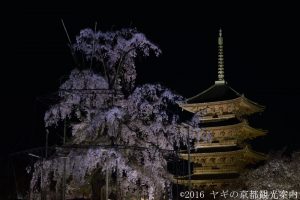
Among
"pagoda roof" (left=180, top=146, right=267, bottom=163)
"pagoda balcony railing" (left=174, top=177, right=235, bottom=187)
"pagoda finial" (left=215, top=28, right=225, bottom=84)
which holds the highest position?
"pagoda finial" (left=215, top=28, right=225, bottom=84)

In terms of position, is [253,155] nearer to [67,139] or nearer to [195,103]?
[195,103]

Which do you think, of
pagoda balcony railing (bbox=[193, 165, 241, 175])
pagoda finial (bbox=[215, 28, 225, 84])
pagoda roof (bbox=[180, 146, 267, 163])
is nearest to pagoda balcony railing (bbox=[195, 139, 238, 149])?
pagoda roof (bbox=[180, 146, 267, 163])

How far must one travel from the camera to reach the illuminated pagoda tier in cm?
3438

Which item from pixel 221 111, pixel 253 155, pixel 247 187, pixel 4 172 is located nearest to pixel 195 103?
pixel 221 111

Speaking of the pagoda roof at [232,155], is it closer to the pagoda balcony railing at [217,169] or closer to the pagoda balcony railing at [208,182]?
the pagoda balcony railing at [217,169]

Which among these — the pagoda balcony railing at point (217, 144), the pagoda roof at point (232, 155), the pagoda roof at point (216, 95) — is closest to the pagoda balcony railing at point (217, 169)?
the pagoda roof at point (232, 155)

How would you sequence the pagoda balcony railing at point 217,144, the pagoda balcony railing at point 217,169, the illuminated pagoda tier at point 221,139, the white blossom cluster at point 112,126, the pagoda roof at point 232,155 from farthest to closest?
the pagoda balcony railing at point 217,144 → the pagoda balcony railing at point 217,169 → the illuminated pagoda tier at point 221,139 → the pagoda roof at point 232,155 → the white blossom cluster at point 112,126

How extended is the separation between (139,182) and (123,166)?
154cm

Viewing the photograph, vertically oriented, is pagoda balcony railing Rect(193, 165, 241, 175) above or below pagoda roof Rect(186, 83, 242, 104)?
below

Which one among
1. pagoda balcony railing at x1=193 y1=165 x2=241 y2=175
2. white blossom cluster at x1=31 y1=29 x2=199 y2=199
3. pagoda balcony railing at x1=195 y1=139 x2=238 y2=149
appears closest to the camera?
white blossom cluster at x1=31 y1=29 x2=199 y2=199

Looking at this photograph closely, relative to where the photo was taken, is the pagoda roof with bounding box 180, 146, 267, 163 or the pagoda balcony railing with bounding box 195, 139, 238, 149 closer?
the pagoda roof with bounding box 180, 146, 267, 163

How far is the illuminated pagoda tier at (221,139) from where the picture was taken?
113ft

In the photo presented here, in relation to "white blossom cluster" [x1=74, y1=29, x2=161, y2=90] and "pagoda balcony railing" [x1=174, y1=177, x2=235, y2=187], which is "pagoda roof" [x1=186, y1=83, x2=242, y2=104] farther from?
"white blossom cluster" [x1=74, y1=29, x2=161, y2=90]

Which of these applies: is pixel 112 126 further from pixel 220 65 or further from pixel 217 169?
pixel 220 65
